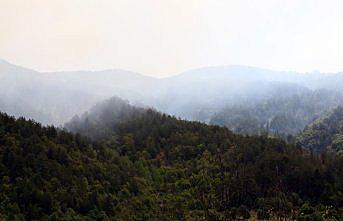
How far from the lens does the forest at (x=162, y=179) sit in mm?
86250

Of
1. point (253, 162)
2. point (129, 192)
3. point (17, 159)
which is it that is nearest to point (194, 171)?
point (253, 162)

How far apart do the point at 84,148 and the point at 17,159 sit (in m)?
25.5

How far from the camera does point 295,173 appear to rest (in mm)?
103250

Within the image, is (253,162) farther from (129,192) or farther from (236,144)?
(129,192)

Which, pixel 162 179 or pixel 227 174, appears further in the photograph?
pixel 162 179

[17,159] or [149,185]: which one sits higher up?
[17,159]

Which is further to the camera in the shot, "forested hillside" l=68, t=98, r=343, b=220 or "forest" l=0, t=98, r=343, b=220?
"forested hillside" l=68, t=98, r=343, b=220

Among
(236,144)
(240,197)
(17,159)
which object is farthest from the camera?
(236,144)

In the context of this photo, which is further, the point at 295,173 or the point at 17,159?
the point at 295,173

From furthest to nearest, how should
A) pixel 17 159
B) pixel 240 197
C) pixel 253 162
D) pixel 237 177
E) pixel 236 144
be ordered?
pixel 236 144 → pixel 253 162 → pixel 237 177 → pixel 240 197 → pixel 17 159

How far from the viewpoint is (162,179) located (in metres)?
114

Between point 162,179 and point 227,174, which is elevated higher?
point 227,174

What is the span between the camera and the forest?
8625cm

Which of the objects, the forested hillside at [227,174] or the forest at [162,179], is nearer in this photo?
the forest at [162,179]
